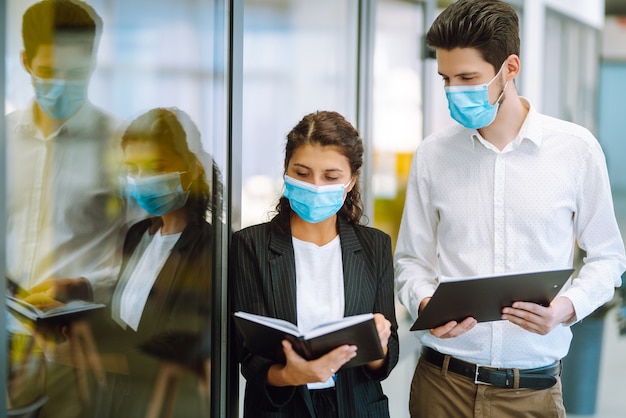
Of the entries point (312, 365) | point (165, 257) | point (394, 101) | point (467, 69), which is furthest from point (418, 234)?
point (394, 101)

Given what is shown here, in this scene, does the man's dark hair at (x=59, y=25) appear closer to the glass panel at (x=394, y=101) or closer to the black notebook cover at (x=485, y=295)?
the black notebook cover at (x=485, y=295)

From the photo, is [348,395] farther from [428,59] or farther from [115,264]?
[428,59]

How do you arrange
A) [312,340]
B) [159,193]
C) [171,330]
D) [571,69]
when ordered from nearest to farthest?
[312,340]
[159,193]
[171,330]
[571,69]

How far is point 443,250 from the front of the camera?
7.18ft

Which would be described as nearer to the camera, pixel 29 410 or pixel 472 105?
pixel 29 410

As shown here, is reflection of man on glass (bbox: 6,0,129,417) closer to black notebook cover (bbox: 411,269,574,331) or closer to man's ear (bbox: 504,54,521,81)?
black notebook cover (bbox: 411,269,574,331)

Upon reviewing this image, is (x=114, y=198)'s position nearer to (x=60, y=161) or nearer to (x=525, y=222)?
(x=60, y=161)

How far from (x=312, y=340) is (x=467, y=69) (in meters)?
0.81

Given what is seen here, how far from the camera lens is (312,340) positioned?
176 centimetres


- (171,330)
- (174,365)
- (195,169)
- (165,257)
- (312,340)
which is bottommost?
(174,365)

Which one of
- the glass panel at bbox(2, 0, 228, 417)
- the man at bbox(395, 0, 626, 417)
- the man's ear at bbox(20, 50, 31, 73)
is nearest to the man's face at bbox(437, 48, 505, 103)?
the man at bbox(395, 0, 626, 417)

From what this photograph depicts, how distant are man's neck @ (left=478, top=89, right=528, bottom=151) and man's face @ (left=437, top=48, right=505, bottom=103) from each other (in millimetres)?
55

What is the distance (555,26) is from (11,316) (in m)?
3.79

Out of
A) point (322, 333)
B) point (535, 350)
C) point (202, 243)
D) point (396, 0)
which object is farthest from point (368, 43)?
point (322, 333)
